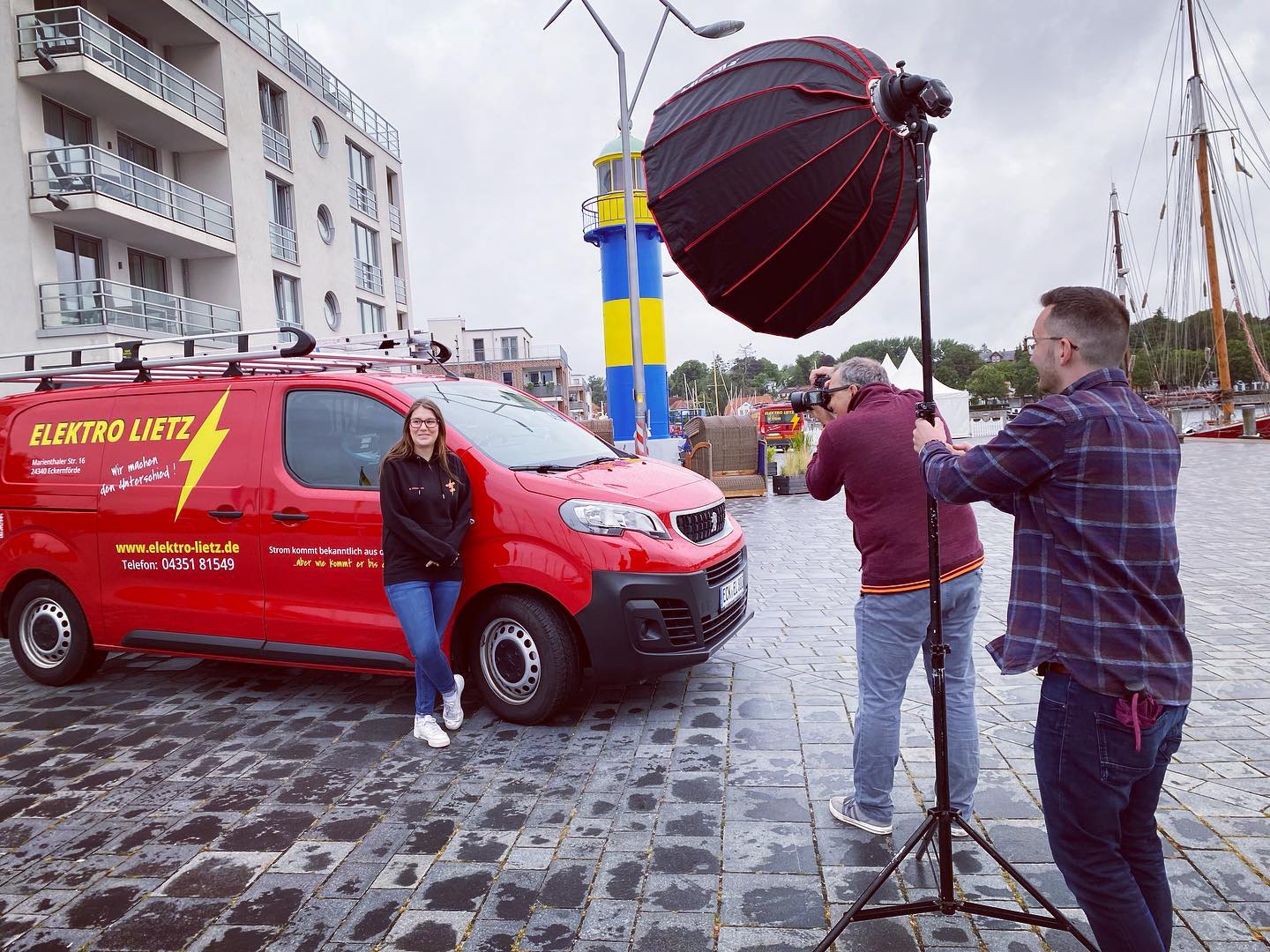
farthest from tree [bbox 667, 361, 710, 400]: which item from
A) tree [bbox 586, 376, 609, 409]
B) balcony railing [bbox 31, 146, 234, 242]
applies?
balcony railing [bbox 31, 146, 234, 242]

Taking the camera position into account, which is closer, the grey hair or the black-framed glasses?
the black-framed glasses

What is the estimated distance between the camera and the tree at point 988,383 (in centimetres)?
10429

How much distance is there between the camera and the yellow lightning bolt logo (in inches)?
154

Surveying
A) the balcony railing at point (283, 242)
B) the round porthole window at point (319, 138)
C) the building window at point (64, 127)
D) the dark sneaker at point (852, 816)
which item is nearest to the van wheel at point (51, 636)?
the dark sneaker at point (852, 816)

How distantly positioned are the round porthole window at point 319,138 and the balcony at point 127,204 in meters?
6.69

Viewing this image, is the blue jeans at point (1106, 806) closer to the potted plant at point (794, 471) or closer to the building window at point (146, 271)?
the potted plant at point (794, 471)

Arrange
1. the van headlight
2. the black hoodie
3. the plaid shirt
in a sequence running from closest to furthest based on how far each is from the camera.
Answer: the plaid shirt, the black hoodie, the van headlight

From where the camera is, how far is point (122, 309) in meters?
18.9

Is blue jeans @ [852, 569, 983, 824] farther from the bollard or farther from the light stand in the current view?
the bollard

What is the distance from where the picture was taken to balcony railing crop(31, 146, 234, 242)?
17.5 meters

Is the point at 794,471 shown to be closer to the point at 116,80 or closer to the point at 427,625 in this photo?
the point at 427,625

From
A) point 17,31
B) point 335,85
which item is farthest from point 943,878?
point 335,85

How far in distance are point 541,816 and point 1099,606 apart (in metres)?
2.53

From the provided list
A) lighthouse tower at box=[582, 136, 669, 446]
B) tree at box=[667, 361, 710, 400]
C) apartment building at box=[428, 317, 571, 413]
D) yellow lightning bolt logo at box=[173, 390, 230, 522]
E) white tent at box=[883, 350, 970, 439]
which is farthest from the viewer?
tree at box=[667, 361, 710, 400]
